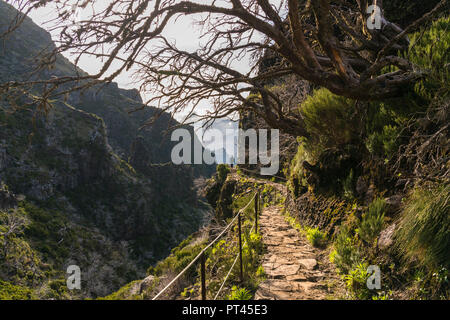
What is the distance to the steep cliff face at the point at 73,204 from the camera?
126ft

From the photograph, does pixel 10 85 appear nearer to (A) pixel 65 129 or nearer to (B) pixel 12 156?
(B) pixel 12 156

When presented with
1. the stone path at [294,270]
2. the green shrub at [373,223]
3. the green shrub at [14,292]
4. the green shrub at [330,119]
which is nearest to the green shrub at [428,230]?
the green shrub at [373,223]

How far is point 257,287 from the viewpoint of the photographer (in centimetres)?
442

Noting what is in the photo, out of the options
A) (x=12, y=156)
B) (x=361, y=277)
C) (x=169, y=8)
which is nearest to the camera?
(x=361, y=277)

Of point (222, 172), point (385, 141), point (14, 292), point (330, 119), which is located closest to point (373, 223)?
point (385, 141)

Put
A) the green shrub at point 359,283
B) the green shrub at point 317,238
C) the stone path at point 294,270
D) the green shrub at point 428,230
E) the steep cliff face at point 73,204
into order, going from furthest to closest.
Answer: the steep cliff face at point 73,204 < the green shrub at point 317,238 < the stone path at point 294,270 < the green shrub at point 359,283 < the green shrub at point 428,230

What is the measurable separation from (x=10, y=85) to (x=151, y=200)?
278ft

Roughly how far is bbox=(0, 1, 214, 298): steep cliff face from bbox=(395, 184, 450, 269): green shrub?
2795cm

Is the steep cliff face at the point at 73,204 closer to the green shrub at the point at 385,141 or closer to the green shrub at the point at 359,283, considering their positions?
the green shrub at the point at 385,141

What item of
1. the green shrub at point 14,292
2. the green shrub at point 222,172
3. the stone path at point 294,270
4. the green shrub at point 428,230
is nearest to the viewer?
the green shrub at point 428,230

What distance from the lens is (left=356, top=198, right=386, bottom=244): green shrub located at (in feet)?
12.3

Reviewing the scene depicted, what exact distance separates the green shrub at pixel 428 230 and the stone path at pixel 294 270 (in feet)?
4.93

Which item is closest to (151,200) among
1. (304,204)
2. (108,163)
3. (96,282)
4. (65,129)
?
(108,163)

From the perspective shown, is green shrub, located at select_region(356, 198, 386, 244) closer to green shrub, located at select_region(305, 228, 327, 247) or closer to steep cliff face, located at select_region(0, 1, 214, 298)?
green shrub, located at select_region(305, 228, 327, 247)
